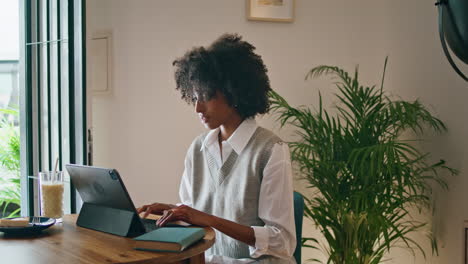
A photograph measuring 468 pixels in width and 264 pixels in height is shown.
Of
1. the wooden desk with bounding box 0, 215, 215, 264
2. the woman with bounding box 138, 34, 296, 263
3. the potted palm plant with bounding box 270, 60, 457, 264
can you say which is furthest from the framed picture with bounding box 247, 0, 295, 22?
the wooden desk with bounding box 0, 215, 215, 264

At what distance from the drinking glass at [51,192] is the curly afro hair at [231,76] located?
22.3 inches

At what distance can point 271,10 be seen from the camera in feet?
12.5

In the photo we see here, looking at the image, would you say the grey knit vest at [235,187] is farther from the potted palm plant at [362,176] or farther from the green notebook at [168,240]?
the potted palm plant at [362,176]

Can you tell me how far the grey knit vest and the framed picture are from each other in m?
1.71

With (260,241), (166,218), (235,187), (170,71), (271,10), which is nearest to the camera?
(166,218)

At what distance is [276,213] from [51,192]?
0.74 meters

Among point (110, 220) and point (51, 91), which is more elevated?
point (51, 91)

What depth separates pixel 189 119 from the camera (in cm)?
372

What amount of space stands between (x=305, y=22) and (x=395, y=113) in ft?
3.16

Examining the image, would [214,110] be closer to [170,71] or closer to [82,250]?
[82,250]

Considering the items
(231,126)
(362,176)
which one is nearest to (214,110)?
(231,126)

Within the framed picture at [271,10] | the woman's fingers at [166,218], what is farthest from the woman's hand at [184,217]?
the framed picture at [271,10]

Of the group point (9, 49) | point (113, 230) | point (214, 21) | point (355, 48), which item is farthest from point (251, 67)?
point (9, 49)

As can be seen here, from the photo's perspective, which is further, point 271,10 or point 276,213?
point 271,10
